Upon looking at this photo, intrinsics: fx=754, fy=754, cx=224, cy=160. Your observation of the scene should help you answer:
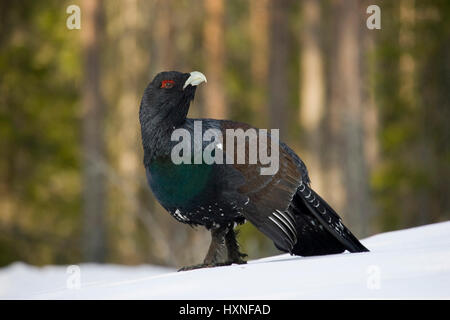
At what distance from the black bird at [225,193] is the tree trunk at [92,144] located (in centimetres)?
1149

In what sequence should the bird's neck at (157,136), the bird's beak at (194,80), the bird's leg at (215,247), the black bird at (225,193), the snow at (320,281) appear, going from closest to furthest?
the snow at (320,281) < the black bird at (225,193) < the bird's neck at (157,136) < the bird's leg at (215,247) < the bird's beak at (194,80)

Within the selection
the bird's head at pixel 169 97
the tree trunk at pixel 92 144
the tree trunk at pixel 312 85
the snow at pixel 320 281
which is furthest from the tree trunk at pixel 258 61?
the snow at pixel 320 281

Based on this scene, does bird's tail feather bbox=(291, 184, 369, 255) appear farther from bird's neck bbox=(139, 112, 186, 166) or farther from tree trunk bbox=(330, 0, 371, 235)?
tree trunk bbox=(330, 0, 371, 235)

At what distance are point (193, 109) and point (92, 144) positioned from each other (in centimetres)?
920

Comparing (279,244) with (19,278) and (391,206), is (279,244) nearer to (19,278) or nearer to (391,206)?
(19,278)

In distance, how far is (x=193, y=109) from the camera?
25906 millimetres

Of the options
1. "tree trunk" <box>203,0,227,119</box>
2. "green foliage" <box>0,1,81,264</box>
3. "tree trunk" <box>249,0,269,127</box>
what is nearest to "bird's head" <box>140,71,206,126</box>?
"tree trunk" <box>203,0,227,119</box>

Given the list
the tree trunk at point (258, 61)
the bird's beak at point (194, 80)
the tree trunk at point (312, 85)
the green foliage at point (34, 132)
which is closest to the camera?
the bird's beak at point (194, 80)

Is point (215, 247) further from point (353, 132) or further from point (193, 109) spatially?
point (193, 109)

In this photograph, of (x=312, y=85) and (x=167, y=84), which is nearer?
(x=167, y=84)

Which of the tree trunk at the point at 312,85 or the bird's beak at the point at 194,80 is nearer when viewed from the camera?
the bird's beak at the point at 194,80

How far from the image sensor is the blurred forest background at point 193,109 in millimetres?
16828

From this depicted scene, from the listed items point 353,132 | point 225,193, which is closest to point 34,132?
point 353,132

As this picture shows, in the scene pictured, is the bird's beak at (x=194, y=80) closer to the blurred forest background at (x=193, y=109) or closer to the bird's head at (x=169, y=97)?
the bird's head at (x=169, y=97)
